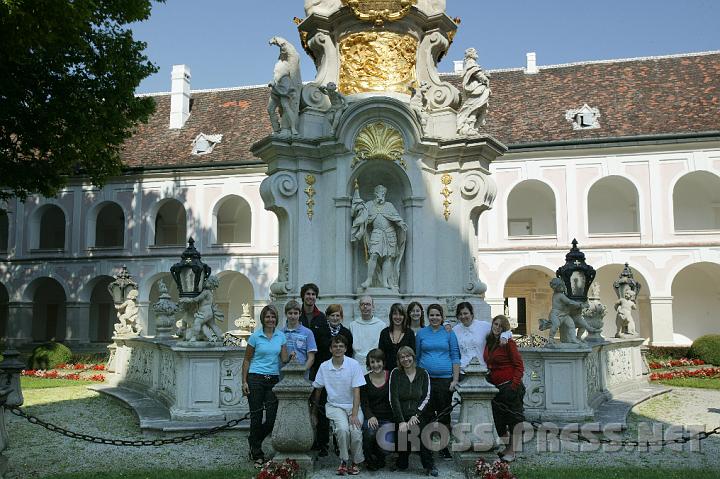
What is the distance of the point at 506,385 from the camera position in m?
8.05

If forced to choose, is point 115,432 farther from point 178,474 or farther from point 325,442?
point 325,442

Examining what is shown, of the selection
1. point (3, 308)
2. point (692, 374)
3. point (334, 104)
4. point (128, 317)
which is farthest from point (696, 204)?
point (3, 308)

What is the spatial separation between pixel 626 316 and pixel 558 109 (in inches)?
733

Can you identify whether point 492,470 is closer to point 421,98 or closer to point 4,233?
point 421,98

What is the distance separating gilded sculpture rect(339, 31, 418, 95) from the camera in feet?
42.5

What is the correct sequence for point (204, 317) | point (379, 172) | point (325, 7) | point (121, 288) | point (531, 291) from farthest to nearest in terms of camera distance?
1. point (531, 291)
2. point (121, 288)
3. point (325, 7)
4. point (379, 172)
5. point (204, 317)

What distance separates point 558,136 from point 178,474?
28.4 m

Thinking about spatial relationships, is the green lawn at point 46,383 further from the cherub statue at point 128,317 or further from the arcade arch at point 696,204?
the arcade arch at point 696,204

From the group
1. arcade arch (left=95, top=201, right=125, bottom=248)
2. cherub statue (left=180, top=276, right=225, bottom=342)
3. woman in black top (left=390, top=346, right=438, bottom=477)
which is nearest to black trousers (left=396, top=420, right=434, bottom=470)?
woman in black top (left=390, top=346, right=438, bottom=477)

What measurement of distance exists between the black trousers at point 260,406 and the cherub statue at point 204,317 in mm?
3017

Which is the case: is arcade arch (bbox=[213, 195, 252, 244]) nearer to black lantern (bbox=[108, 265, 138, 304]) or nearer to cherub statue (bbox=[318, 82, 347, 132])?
black lantern (bbox=[108, 265, 138, 304])

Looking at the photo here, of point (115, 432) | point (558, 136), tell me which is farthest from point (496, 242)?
point (115, 432)

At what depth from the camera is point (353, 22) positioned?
1295cm

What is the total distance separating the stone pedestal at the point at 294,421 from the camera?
720cm
